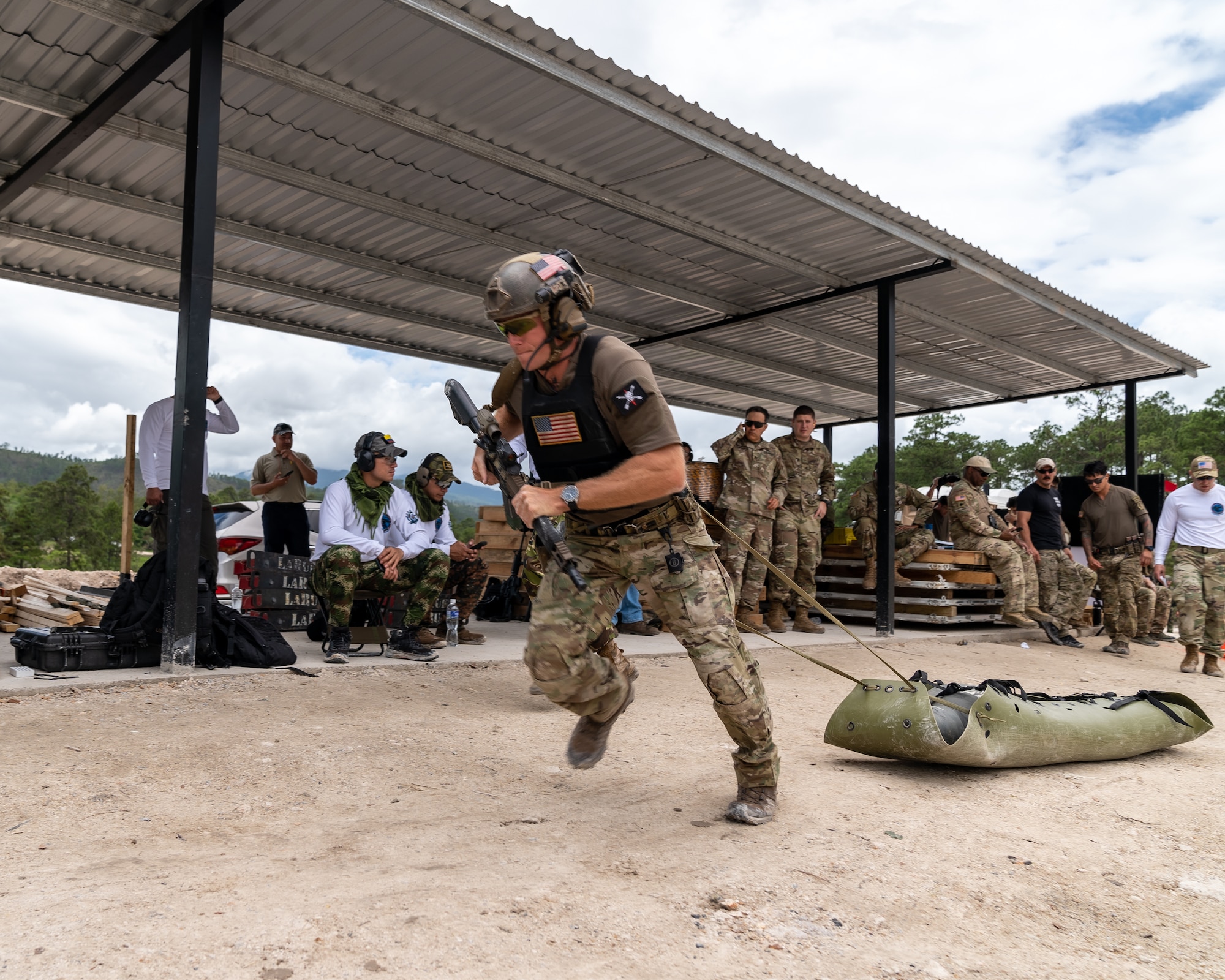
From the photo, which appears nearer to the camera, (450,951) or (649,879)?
(450,951)

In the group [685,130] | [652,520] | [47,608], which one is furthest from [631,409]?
[47,608]

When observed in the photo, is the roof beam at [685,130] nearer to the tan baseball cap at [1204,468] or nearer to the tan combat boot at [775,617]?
the tan baseball cap at [1204,468]

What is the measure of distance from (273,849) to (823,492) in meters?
8.33

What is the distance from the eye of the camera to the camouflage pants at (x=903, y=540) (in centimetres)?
1059

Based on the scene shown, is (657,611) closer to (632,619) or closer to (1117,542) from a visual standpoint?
(632,619)

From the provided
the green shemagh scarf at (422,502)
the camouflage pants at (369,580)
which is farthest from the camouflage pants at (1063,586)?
the camouflage pants at (369,580)

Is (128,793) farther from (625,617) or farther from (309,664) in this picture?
(625,617)

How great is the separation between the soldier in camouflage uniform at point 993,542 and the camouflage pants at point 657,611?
317 inches

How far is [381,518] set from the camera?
21.1 ft

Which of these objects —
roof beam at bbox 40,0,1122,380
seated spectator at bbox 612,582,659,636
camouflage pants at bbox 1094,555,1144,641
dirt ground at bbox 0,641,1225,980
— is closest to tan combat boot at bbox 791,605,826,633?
seated spectator at bbox 612,582,659,636

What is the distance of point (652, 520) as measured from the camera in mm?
3002

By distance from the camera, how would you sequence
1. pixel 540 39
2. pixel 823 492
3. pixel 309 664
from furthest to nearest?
pixel 823 492 < pixel 309 664 < pixel 540 39

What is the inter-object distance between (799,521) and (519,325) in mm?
7226

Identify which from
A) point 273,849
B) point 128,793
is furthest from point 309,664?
point 273,849
